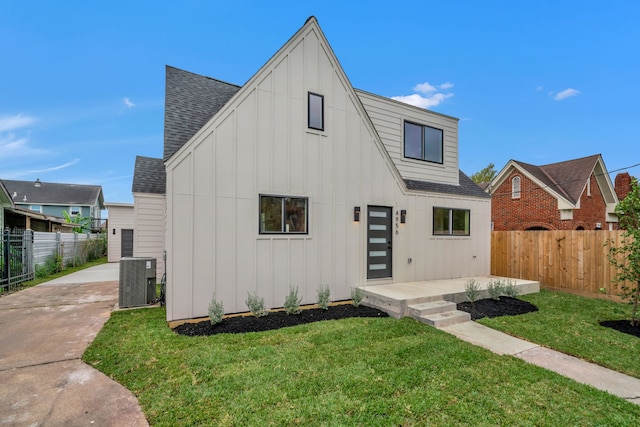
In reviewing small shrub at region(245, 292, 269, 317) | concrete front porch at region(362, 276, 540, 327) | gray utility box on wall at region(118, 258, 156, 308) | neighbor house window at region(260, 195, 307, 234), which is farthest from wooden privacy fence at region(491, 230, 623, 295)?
gray utility box on wall at region(118, 258, 156, 308)

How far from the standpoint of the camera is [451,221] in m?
9.53

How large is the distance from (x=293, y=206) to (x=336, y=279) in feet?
7.04

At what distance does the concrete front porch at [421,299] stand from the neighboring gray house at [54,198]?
32.9 meters

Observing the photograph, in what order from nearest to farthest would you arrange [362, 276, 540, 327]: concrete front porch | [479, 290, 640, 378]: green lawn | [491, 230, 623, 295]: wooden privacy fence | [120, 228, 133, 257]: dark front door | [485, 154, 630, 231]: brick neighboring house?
[479, 290, 640, 378]: green lawn → [362, 276, 540, 327]: concrete front porch → [491, 230, 623, 295]: wooden privacy fence → [485, 154, 630, 231]: brick neighboring house → [120, 228, 133, 257]: dark front door

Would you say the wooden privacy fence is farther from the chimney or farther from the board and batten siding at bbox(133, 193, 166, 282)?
the chimney

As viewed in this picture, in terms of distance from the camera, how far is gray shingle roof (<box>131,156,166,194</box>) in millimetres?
9539

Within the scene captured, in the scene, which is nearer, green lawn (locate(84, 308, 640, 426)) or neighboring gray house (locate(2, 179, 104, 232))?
green lawn (locate(84, 308, 640, 426))

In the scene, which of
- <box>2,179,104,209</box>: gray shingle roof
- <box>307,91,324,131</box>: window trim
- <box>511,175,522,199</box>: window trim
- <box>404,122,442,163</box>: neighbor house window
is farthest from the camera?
<box>2,179,104,209</box>: gray shingle roof

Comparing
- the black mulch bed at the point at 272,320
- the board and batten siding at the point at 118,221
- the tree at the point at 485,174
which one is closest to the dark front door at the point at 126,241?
the board and batten siding at the point at 118,221

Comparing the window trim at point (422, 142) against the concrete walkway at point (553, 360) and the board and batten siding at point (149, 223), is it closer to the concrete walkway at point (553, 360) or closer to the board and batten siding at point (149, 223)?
the concrete walkway at point (553, 360)

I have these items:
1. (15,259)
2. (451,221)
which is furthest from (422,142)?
(15,259)

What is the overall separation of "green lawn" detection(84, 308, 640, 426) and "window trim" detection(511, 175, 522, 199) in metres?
16.7

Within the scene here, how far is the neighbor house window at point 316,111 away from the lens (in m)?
6.96

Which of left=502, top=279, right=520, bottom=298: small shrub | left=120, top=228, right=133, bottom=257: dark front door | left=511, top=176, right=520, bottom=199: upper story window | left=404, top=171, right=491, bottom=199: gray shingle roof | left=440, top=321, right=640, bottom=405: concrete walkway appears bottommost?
left=440, top=321, right=640, bottom=405: concrete walkway
